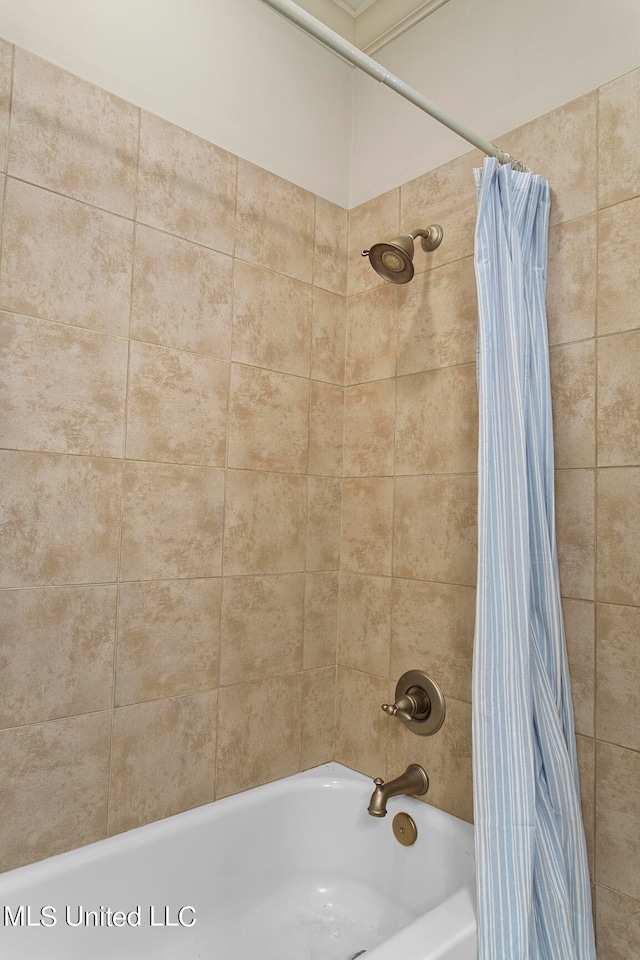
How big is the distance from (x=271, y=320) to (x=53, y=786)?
1267 millimetres

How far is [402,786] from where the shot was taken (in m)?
1.56

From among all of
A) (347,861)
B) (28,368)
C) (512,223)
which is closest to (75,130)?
(28,368)

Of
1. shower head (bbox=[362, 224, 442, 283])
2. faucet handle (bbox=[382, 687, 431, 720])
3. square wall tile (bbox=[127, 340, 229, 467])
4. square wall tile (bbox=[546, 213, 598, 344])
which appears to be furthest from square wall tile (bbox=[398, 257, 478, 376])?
faucet handle (bbox=[382, 687, 431, 720])

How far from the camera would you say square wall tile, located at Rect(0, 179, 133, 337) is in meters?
1.27

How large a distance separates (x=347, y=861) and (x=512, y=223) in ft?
5.46

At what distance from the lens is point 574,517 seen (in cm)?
133

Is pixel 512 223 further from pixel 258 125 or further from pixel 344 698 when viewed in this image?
pixel 344 698

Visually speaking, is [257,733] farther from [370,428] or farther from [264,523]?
[370,428]

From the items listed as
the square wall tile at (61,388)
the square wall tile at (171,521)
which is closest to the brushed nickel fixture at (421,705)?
the square wall tile at (171,521)

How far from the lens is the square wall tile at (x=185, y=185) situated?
4.83 feet

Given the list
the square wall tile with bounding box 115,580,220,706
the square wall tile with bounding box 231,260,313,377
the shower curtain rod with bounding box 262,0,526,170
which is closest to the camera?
the shower curtain rod with bounding box 262,0,526,170

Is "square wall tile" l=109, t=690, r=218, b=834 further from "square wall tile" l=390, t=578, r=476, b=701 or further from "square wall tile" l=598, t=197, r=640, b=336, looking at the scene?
"square wall tile" l=598, t=197, r=640, b=336

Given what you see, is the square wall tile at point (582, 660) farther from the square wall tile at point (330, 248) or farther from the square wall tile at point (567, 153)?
the square wall tile at point (330, 248)

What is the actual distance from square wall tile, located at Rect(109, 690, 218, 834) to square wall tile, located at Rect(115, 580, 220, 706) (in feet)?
0.13
